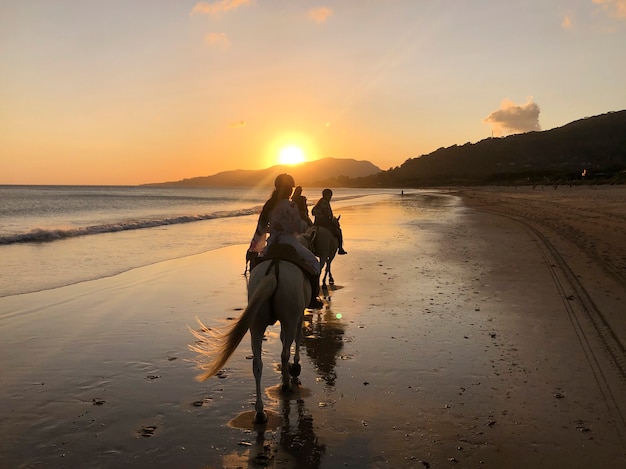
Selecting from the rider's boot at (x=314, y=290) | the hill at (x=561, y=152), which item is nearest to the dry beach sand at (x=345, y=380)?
the rider's boot at (x=314, y=290)

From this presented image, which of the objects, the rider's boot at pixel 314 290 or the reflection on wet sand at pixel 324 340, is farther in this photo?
the reflection on wet sand at pixel 324 340

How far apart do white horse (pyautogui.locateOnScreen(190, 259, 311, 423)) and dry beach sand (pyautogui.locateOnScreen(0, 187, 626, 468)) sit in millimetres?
433

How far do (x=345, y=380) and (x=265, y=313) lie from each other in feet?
4.70

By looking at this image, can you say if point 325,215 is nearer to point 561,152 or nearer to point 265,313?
point 265,313

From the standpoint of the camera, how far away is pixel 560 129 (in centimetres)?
19962

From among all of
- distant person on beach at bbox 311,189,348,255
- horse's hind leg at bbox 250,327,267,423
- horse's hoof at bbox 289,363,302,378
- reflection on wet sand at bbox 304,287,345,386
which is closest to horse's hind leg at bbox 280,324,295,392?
horse's hind leg at bbox 250,327,267,423

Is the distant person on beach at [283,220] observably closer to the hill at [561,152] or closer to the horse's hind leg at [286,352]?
the horse's hind leg at [286,352]

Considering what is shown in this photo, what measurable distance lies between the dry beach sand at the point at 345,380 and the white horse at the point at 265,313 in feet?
1.42

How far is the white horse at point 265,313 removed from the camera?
4.88 metres

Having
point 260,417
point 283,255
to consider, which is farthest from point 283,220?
point 260,417

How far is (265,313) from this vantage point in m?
5.16

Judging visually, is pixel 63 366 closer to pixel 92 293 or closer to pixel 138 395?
pixel 138 395

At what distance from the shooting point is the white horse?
488 cm

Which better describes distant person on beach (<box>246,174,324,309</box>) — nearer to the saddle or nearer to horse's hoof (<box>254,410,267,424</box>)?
the saddle
